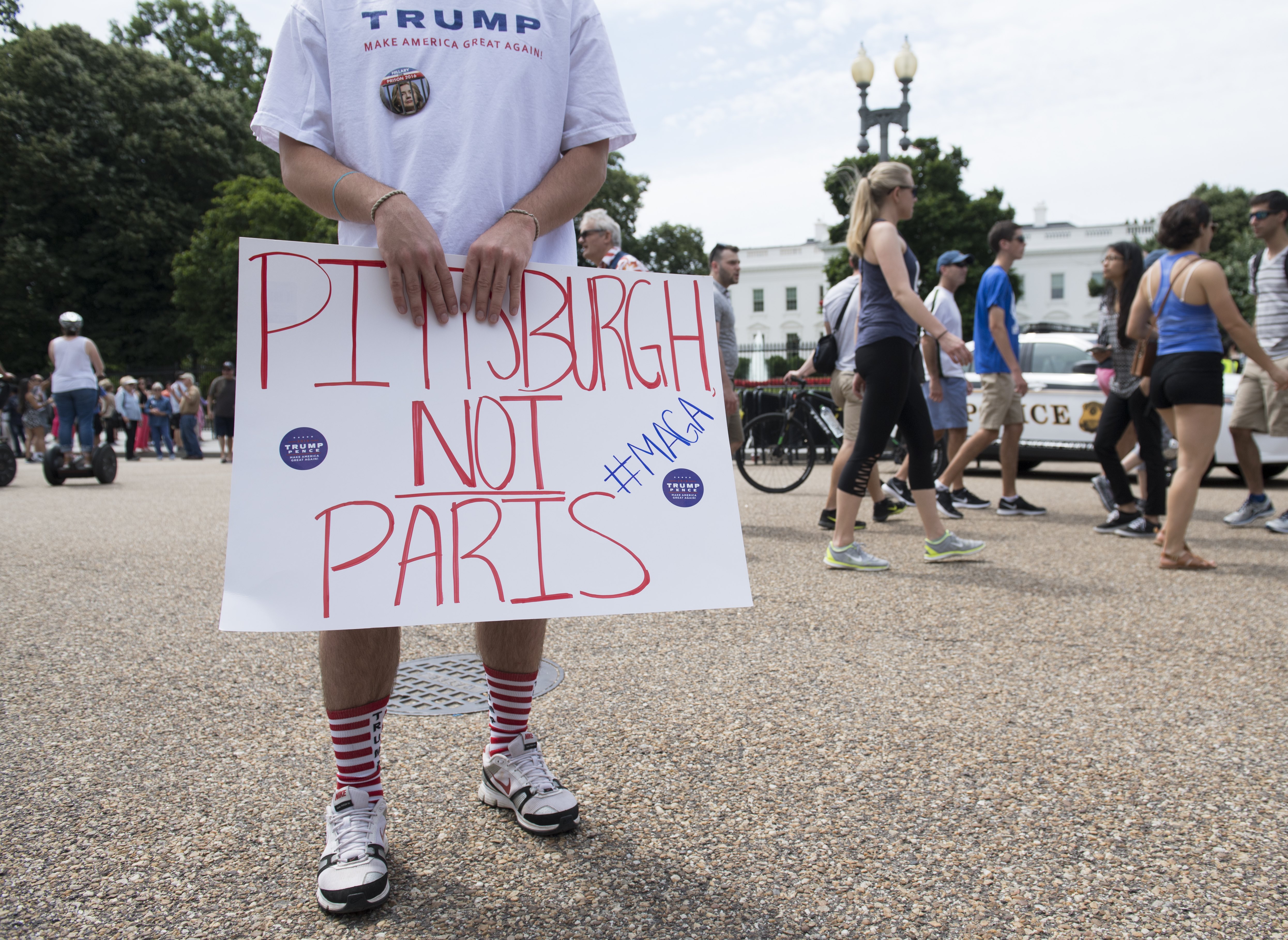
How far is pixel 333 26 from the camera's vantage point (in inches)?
68.2

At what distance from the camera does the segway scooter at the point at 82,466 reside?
1072 cm

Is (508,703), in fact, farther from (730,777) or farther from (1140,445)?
(1140,445)

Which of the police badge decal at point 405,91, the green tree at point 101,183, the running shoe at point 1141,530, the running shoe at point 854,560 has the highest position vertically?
the green tree at point 101,183

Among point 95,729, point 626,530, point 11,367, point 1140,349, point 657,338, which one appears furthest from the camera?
point 11,367

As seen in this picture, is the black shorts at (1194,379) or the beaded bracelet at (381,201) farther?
the black shorts at (1194,379)

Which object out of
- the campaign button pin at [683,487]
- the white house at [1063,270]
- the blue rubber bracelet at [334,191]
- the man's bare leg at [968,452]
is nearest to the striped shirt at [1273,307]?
the man's bare leg at [968,452]

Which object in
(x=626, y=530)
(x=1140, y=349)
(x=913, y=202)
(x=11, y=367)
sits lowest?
(x=626, y=530)

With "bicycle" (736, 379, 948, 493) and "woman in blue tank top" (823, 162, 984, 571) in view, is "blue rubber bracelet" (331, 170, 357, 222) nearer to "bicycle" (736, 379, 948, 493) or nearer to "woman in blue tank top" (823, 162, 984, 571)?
"woman in blue tank top" (823, 162, 984, 571)

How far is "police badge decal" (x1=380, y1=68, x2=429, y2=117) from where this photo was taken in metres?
1.74

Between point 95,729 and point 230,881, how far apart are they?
1.13 metres

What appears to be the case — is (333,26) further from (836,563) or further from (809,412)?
(809,412)

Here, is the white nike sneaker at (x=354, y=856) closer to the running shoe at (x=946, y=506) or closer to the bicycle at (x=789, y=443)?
the running shoe at (x=946, y=506)

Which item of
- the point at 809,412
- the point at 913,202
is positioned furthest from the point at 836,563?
the point at 809,412

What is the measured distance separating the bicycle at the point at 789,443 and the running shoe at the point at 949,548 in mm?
3454
